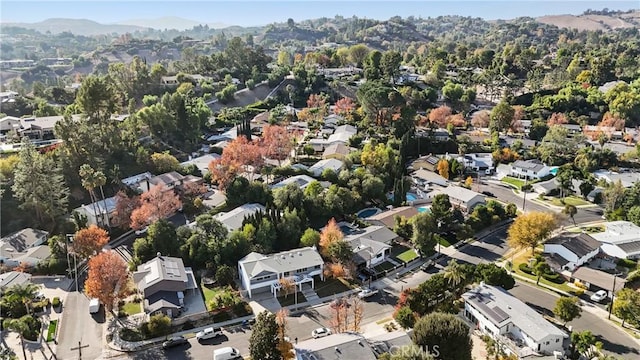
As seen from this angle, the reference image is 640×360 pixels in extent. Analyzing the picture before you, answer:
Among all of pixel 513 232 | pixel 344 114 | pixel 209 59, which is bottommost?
pixel 513 232

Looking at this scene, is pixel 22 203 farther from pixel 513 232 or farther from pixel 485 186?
pixel 485 186

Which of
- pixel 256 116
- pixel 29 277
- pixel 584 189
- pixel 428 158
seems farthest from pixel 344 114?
pixel 29 277

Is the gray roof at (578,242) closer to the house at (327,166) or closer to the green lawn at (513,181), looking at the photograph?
the green lawn at (513,181)

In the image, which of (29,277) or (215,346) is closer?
(215,346)

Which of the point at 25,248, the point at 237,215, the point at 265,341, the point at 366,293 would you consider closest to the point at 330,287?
the point at 366,293

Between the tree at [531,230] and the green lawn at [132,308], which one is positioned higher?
the tree at [531,230]

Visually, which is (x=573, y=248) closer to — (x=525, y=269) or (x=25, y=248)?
(x=525, y=269)

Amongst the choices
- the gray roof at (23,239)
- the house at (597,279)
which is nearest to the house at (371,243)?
the house at (597,279)
